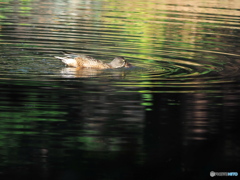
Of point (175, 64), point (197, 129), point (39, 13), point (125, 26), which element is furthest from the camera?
point (39, 13)

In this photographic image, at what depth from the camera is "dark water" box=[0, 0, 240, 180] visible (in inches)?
397

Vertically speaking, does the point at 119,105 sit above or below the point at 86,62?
above

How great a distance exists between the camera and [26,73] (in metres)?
16.3

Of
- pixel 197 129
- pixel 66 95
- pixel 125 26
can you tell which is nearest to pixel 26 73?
pixel 66 95

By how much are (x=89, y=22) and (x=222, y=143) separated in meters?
17.3

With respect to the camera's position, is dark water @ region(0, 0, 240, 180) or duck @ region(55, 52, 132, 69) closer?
dark water @ region(0, 0, 240, 180)

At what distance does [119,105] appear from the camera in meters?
13.4

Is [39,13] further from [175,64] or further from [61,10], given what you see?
[175,64]

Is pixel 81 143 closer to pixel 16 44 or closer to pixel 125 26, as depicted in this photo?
pixel 16 44

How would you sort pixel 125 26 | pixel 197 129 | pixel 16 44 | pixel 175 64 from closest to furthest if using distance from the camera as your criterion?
pixel 197 129 < pixel 175 64 < pixel 16 44 < pixel 125 26

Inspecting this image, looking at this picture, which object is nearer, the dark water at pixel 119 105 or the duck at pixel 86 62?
the dark water at pixel 119 105

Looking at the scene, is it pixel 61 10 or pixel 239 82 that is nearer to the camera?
pixel 239 82

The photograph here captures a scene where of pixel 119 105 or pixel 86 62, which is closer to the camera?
pixel 119 105

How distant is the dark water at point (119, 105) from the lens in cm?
1008
